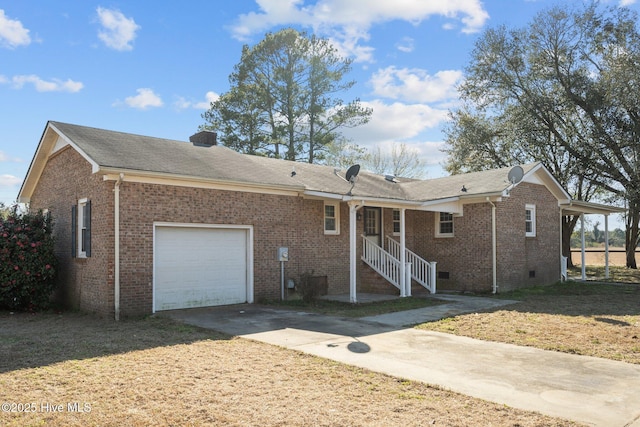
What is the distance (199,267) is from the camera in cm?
1252

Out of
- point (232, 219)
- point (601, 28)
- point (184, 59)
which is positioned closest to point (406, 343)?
point (232, 219)

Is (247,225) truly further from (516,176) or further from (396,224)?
(516,176)

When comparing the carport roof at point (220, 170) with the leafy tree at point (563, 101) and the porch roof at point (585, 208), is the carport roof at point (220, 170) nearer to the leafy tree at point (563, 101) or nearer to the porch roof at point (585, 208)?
the porch roof at point (585, 208)

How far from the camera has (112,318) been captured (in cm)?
1078

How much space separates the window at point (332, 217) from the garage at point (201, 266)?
3077 millimetres

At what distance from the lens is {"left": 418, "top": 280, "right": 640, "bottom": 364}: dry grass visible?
8199 millimetres

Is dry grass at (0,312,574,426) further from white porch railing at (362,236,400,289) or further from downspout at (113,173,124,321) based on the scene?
white porch railing at (362,236,400,289)

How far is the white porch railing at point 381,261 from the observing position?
15.6m

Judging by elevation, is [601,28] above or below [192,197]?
above

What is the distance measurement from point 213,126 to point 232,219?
21784mm

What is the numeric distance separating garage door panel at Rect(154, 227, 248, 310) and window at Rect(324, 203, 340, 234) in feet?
10.4

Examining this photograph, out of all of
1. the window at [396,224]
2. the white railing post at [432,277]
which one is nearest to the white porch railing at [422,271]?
the white railing post at [432,277]

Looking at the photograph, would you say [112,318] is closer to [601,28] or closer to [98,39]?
[98,39]

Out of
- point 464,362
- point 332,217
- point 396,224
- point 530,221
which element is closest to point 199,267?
point 332,217
